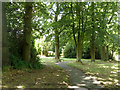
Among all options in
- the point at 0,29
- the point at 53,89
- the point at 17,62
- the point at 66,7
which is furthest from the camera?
the point at 66,7

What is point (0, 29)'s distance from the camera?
550 cm

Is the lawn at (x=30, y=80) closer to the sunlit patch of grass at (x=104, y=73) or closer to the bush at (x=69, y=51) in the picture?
the sunlit patch of grass at (x=104, y=73)

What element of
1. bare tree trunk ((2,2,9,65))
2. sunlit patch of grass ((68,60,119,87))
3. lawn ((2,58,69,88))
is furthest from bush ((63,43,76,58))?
lawn ((2,58,69,88))

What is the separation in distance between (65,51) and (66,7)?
16.6 meters

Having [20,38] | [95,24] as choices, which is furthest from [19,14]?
[95,24]

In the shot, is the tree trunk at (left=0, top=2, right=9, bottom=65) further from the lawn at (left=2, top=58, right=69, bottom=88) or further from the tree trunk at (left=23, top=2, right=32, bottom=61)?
the tree trunk at (left=23, top=2, right=32, bottom=61)

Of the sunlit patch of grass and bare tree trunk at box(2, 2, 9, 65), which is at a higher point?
A: bare tree trunk at box(2, 2, 9, 65)

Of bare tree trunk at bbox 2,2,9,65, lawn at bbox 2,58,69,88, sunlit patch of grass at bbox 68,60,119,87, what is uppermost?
bare tree trunk at bbox 2,2,9,65

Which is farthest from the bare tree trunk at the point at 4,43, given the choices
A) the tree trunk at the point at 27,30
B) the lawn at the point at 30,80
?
the tree trunk at the point at 27,30

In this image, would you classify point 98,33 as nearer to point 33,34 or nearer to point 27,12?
point 33,34

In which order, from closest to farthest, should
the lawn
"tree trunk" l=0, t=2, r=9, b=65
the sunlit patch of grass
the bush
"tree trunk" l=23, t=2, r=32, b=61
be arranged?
the lawn → the sunlit patch of grass → "tree trunk" l=0, t=2, r=9, b=65 → "tree trunk" l=23, t=2, r=32, b=61 → the bush

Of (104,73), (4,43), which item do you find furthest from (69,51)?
(4,43)

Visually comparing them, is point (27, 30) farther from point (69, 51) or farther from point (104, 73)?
point (69, 51)

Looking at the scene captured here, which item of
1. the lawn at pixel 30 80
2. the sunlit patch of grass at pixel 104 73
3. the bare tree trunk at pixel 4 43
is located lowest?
the sunlit patch of grass at pixel 104 73
